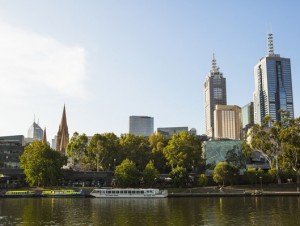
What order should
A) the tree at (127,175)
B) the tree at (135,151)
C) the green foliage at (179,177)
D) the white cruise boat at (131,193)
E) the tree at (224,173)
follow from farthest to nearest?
the tree at (135,151), the tree at (127,175), the green foliage at (179,177), the tree at (224,173), the white cruise boat at (131,193)

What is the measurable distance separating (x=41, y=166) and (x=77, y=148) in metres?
30.5

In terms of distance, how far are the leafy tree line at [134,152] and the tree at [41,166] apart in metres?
22.6

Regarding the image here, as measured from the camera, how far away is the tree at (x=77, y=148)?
149 meters

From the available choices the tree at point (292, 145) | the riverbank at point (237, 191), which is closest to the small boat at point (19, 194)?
the riverbank at point (237, 191)

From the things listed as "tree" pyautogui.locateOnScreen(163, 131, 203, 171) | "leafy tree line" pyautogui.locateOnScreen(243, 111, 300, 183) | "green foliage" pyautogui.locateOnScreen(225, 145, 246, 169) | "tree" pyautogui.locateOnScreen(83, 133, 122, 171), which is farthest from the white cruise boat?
"green foliage" pyautogui.locateOnScreen(225, 145, 246, 169)

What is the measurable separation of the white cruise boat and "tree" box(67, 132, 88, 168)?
128 ft

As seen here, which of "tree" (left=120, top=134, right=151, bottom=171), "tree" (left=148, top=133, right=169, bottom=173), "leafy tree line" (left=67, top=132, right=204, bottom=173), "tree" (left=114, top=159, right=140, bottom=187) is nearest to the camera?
"tree" (left=114, top=159, right=140, bottom=187)

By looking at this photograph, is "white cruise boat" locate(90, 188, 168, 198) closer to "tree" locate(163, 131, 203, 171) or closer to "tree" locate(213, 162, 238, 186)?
"tree" locate(213, 162, 238, 186)

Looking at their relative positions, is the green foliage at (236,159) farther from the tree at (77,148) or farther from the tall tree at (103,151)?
the tree at (77,148)

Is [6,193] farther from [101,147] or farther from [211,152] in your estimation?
[211,152]

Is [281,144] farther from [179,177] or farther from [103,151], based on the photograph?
[103,151]

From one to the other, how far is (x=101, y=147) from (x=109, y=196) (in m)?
35.1

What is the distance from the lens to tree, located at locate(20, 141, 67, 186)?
394ft

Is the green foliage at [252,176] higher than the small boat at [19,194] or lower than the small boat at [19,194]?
higher
